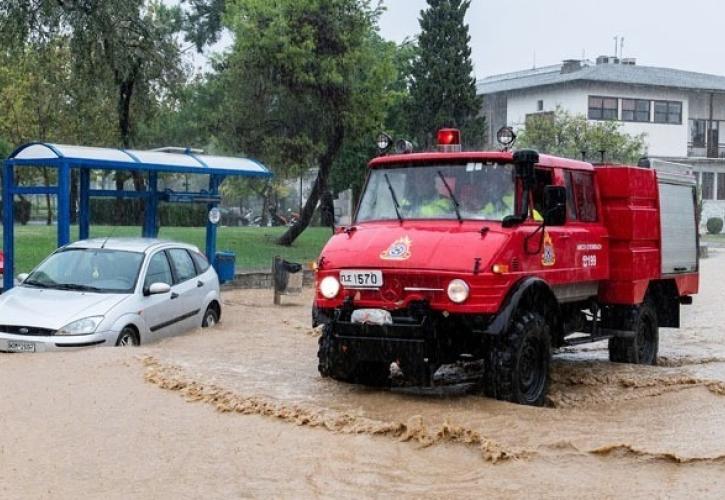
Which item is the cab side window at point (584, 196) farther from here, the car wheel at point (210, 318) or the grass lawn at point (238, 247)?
the grass lawn at point (238, 247)

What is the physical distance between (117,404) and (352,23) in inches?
931

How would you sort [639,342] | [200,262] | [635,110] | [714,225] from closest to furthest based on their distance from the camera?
1. [639,342]
2. [200,262]
3. [635,110]
4. [714,225]

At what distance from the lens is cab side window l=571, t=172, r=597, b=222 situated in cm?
1124

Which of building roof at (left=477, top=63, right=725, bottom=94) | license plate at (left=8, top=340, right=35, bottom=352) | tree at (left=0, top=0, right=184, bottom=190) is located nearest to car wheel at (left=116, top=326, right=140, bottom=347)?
license plate at (left=8, top=340, right=35, bottom=352)

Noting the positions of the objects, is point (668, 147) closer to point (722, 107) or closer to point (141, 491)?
point (722, 107)

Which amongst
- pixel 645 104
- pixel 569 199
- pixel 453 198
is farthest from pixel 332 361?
pixel 645 104

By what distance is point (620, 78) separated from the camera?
58438mm

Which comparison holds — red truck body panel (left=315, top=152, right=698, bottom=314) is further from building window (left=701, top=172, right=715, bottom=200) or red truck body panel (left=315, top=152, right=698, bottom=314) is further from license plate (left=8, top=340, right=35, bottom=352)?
building window (left=701, top=172, right=715, bottom=200)

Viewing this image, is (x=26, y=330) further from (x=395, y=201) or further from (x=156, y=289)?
(x=395, y=201)

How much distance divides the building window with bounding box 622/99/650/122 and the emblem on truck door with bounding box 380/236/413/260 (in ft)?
171

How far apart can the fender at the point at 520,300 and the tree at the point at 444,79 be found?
3218cm

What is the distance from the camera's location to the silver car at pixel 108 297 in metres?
11.5

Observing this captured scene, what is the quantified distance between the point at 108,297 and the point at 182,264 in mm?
2031

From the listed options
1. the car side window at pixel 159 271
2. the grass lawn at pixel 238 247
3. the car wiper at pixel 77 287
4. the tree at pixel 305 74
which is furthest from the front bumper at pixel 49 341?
the tree at pixel 305 74
